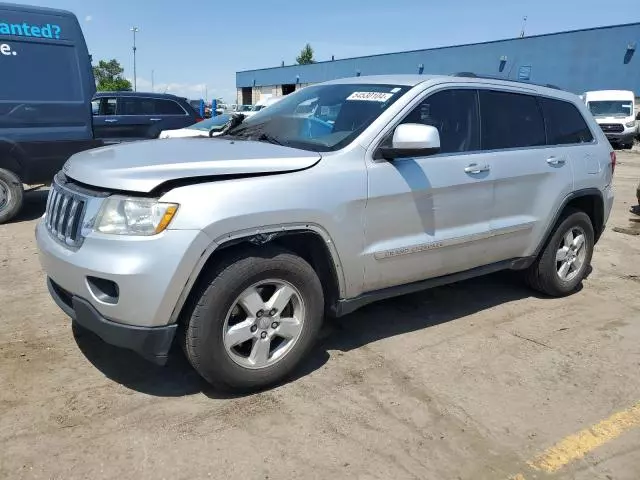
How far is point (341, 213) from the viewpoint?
3.29 m

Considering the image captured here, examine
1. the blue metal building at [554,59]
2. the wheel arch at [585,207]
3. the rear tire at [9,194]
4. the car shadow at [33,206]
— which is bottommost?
the car shadow at [33,206]

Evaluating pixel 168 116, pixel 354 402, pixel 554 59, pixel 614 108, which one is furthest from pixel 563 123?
pixel 554 59

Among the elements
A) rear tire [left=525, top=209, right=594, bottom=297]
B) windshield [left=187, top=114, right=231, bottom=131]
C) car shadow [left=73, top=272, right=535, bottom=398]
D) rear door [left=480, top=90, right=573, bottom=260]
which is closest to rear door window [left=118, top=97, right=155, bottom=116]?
windshield [left=187, top=114, right=231, bottom=131]

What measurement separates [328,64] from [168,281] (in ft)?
157

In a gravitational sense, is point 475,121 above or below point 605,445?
above

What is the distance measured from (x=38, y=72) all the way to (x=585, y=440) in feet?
24.1

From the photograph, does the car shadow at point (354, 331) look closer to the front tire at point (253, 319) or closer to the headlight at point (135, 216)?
the front tire at point (253, 319)

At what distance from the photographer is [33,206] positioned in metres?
8.72

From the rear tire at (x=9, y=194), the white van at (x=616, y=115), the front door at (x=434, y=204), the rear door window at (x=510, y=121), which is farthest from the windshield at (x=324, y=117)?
the white van at (x=616, y=115)

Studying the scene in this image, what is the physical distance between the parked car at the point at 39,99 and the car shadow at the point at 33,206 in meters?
0.42

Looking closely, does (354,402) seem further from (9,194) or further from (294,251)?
(9,194)

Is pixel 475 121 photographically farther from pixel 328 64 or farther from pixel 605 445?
pixel 328 64

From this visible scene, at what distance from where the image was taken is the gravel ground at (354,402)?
105 inches

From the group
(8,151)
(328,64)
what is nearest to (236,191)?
(8,151)
